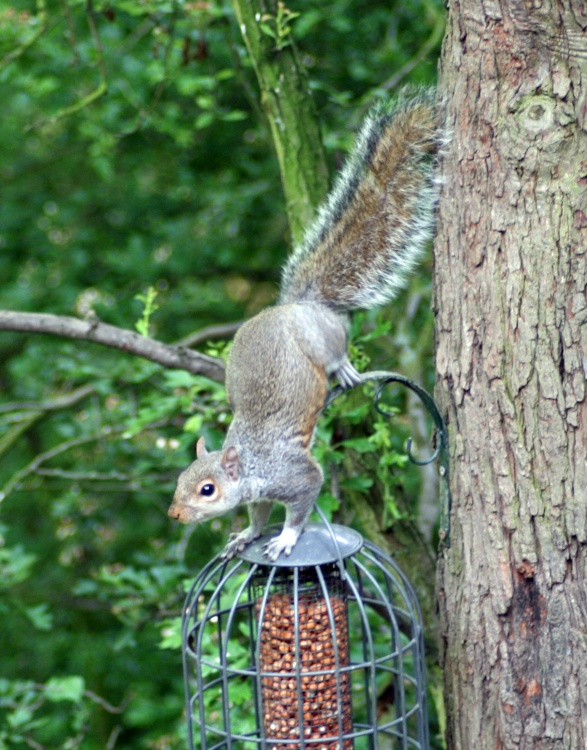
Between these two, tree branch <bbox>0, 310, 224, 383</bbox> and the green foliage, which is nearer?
tree branch <bbox>0, 310, 224, 383</bbox>

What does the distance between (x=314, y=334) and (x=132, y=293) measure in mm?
1999

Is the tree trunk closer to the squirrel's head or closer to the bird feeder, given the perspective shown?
the bird feeder

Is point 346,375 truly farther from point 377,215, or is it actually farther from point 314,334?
point 377,215

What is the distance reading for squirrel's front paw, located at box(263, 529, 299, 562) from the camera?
1.53 metres

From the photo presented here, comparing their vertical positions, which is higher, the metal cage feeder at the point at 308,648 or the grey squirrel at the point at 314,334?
the grey squirrel at the point at 314,334

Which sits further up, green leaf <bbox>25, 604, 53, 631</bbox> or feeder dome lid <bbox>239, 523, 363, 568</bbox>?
feeder dome lid <bbox>239, 523, 363, 568</bbox>

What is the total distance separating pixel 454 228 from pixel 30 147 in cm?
317

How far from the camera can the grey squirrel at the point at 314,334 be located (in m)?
1.61

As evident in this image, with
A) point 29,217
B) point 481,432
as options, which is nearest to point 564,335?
point 481,432

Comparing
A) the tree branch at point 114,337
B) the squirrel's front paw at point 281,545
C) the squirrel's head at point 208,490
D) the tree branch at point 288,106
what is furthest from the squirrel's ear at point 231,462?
the tree branch at point 288,106

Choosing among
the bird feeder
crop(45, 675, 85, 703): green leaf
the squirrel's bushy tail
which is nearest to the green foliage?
crop(45, 675, 85, 703): green leaf

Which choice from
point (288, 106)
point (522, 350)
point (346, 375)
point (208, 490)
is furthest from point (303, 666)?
point (288, 106)

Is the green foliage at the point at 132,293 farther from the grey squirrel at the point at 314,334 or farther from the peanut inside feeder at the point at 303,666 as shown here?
the peanut inside feeder at the point at 303,666

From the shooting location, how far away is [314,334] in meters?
1.73
